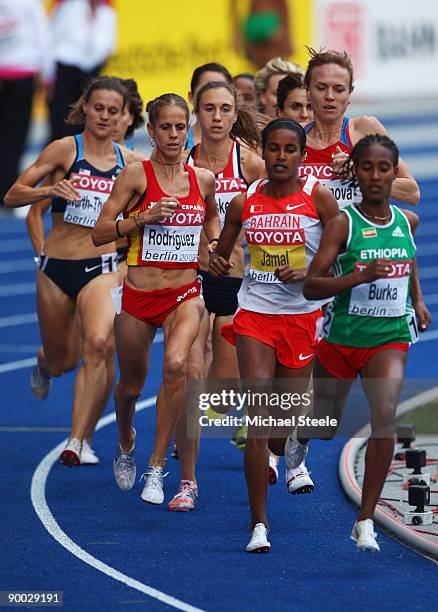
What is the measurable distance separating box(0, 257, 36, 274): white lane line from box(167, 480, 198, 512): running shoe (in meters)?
10.5

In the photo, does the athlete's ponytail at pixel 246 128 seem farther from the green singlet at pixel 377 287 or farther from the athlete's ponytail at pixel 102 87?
the green singlet at pixel 377 287

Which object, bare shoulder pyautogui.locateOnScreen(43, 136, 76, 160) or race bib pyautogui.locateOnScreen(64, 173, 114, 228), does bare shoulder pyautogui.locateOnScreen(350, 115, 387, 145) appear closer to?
race bib pyautogui.locateOnScreen(64, 173, 114, 228)

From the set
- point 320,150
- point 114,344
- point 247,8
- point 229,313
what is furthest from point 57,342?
point 247,8

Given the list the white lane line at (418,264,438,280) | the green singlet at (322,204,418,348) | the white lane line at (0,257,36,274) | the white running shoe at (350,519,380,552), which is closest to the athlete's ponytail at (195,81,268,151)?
the green singlet at (322,204,418,348)

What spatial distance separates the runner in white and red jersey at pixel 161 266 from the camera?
8.77 m

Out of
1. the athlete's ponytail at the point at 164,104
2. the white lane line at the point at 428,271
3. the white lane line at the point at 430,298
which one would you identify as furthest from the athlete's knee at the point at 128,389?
the white lane line at the point at 428,271

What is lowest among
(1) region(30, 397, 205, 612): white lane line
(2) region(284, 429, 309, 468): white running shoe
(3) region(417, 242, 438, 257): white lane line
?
(1) region(30, 397, 205, 612): white lane line

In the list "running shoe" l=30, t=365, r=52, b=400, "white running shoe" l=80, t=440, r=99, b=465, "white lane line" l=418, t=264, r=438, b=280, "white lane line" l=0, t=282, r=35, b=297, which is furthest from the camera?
"white lane line" l=418, t=264, r=438, b=280

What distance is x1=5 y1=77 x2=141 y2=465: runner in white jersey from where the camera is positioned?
32.4 ft

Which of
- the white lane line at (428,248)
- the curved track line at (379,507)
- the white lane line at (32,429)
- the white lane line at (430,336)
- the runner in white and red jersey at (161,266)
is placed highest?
the runner in white and red jersey at (161,266)

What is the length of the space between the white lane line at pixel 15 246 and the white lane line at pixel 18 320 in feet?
13.4

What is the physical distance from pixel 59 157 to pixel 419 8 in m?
19.2

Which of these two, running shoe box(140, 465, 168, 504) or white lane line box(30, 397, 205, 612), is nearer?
white lane line box(30, 397, 205, 612)

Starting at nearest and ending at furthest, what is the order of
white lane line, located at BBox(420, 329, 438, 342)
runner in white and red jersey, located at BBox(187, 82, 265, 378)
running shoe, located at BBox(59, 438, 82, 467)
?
running shoe, located at BBox(59, 438, 82, 467)
runner in white and red jersey, located at BBox(187, 82, 265, 378)
white lane line, located at BBox(420, 329, 438, 342)
